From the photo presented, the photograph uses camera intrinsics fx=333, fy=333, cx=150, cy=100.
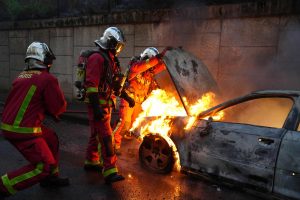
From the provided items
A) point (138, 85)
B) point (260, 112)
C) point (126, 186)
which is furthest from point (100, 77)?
point (260, 112)

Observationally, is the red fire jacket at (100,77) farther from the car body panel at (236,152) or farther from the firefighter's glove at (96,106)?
the car body panel at (236,152)

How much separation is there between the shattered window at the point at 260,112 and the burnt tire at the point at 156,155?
94 cm

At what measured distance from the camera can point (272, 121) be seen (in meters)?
4.53

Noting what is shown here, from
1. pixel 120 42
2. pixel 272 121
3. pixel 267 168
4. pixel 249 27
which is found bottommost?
pixel 267 168

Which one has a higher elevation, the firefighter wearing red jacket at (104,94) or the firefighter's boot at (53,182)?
the firefighter wearing red jacket at (104,94)

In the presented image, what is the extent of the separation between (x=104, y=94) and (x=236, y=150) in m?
1.92

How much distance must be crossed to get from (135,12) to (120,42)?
15.2 feet

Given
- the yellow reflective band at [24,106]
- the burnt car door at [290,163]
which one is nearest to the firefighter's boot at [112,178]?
the yellow reflective band at [24,106]

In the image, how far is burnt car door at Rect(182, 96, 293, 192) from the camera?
11.7ft

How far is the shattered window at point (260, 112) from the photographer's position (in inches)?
174

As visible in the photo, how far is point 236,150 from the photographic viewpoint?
3816mm

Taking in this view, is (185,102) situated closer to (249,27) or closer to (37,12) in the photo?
(249,27)

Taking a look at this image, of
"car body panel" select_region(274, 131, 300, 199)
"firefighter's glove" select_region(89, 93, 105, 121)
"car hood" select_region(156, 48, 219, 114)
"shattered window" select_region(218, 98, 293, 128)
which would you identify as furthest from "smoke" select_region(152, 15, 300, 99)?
"firefighter's glove" select_region(89, 93, 105, 121)

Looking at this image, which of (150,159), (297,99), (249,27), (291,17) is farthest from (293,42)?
(150,159)
